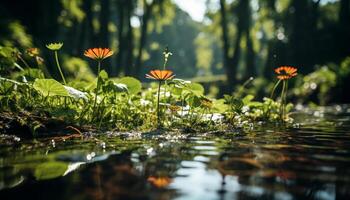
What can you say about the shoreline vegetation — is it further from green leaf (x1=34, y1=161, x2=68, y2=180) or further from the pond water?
green leaf (x1=34, y1=161, x2=68, y2=180)

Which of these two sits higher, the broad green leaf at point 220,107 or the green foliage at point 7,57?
the green foliage at point 7,57

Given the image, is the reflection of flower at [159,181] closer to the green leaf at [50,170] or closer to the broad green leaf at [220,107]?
the green leaf at [50,170]

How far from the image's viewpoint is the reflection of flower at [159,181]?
4.59 feet

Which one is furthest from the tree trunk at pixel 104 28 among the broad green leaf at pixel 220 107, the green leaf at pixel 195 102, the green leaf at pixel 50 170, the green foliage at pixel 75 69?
the green leaf at pixel 50 170

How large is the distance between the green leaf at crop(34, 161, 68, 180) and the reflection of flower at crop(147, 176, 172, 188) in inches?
13.7

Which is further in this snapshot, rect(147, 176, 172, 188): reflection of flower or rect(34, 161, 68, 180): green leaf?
rect(34, 161, 68, 180): green leaf

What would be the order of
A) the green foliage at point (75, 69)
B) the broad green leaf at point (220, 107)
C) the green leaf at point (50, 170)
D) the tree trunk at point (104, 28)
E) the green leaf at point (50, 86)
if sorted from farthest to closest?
the tree trunk at point (104, 28) < the green foliage at point (75, 69) < the broad green leaf at point (220, 107) < the green leaf at point (50, 86) < the green leaf at point (50, 170)

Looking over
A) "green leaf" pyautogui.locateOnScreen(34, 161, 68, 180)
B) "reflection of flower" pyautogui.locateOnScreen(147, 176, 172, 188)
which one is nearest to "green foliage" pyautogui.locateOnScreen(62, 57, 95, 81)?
"green leaf" pyautogui.locateOnScreen(34, 161, 68, 180)

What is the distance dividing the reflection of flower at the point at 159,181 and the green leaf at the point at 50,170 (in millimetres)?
348

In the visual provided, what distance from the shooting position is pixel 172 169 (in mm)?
1679

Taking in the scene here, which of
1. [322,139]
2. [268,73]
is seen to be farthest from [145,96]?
[268,73]

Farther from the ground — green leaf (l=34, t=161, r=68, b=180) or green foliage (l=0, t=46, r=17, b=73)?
green foliage (l=0, t=46, r=17, b=73)

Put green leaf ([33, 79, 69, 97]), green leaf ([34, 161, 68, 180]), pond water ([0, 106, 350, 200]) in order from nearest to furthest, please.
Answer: pond water ([0, 106, 350, 200]), green leaf ([34, 161, 68, 180]), green leaf ([33, 79, 69, 97])

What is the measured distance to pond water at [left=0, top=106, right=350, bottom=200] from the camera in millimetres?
1317
